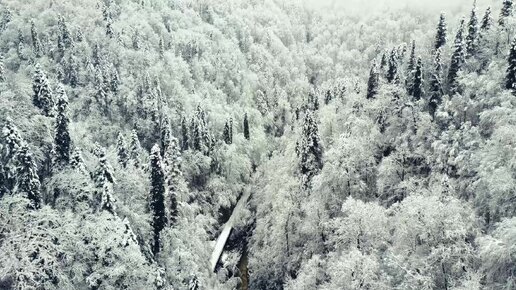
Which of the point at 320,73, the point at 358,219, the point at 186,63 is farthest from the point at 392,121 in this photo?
the point at 320,73

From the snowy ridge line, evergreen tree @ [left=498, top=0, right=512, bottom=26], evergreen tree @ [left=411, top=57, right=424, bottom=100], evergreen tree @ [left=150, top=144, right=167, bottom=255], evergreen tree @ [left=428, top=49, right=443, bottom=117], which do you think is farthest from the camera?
the snowy ridge line

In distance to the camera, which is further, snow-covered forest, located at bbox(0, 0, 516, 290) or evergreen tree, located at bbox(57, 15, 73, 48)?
evergreen tree, located at bbox(57, 15, 73, 48)

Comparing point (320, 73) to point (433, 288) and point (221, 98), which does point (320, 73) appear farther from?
point (433, 288)

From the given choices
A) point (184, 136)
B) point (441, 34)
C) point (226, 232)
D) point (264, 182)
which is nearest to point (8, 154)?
point (226, 232)

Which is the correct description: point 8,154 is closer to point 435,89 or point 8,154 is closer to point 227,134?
point 435,89

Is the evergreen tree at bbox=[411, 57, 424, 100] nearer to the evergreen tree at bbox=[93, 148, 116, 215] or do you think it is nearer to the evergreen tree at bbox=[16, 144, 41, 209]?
the evergreen tree at bbox=[93, 148, 116, 215]

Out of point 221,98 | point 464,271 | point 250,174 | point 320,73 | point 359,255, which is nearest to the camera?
point 464,271

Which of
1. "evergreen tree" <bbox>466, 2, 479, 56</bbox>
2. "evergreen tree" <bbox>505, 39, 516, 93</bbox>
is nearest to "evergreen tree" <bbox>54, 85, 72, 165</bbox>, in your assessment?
"evergreen tree" <bbox>505, 39, 516, 93</bbox>
